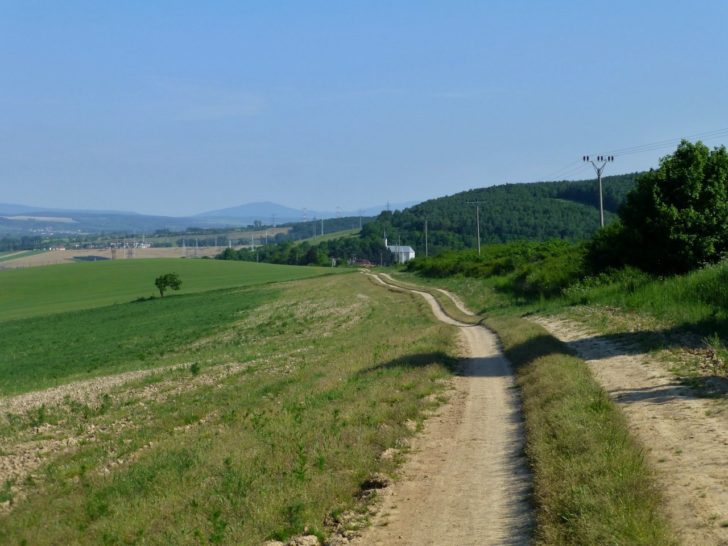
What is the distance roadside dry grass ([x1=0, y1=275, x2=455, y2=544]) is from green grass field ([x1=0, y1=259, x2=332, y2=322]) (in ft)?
236

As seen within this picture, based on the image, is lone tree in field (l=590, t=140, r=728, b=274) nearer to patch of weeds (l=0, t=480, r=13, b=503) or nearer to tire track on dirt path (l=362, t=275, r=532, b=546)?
tire track on dirt path (l=362, t=275, r=532, b=546)

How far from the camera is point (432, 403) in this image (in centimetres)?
1543

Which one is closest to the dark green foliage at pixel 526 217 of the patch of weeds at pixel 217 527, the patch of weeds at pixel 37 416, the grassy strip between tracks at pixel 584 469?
the patch of weeds at pixel 37 416

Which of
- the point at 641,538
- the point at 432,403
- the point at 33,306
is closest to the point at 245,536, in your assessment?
the point at 641,538

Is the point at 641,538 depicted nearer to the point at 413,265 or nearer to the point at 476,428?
the point at 476,428

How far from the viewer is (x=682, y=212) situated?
36.3 m

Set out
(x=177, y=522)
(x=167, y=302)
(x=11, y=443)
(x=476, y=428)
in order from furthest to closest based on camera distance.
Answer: (x=167, y=302)
(x=11, y=443)
(x=476, y=428)
(x=177, y=522)

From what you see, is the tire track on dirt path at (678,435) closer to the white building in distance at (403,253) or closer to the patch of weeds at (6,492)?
the patch of weeds at (6,492)

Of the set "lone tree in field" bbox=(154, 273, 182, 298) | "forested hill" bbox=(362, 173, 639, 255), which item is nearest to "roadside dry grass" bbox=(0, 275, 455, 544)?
"lone tree in field" bbox=(154, 273, 182, 298)

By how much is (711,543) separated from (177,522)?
612 centimetres

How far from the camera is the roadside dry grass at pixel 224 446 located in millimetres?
10070

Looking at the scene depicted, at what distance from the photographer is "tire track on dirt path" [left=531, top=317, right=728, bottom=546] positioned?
7.74 m

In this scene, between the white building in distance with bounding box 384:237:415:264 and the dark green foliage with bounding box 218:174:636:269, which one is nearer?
the dark green foliage with bounding box 218:174:636:269

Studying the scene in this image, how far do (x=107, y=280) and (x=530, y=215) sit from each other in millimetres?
76662
